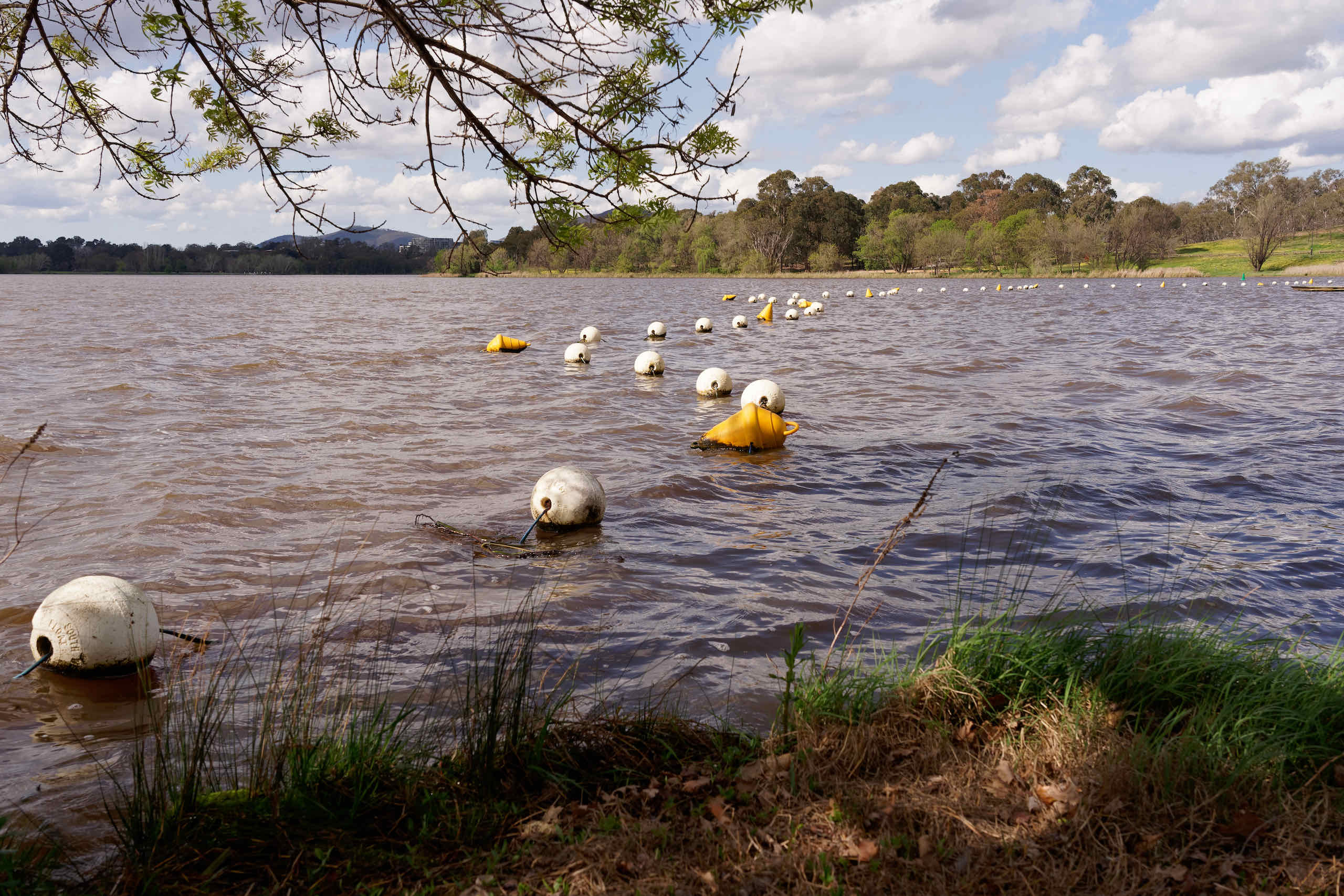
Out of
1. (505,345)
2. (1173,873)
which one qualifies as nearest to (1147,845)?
(1173,873)

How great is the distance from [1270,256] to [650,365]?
353 ft

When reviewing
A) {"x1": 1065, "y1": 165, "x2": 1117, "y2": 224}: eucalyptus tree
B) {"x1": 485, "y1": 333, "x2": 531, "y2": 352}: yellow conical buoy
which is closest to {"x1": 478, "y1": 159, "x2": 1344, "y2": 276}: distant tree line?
{"x1": 1065, "y1": 165, "x2": 1117, "y2": 224}: eucalyptus tree

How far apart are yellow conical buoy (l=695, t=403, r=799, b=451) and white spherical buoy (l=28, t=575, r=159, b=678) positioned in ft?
27.2

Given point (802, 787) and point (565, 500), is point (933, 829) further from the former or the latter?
point (565, 500)

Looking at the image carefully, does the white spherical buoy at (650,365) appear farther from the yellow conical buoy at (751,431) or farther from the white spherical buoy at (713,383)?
the yellow conical buoy at (751,431)

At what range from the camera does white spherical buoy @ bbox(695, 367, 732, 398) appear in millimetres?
17469

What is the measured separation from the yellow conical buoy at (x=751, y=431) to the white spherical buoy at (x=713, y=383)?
15.0ft

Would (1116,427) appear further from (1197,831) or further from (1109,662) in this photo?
(1197,831)

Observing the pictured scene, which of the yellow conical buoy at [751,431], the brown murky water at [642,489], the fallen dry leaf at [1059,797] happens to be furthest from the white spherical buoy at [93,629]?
the yellow conical buoy at [751,431]

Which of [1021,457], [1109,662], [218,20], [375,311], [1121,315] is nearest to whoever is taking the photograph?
[1109,662]

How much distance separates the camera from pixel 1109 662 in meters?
4.26

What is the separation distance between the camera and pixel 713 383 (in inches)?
689

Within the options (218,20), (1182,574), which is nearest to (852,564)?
(1182,574)

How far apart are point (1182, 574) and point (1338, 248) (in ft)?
406
